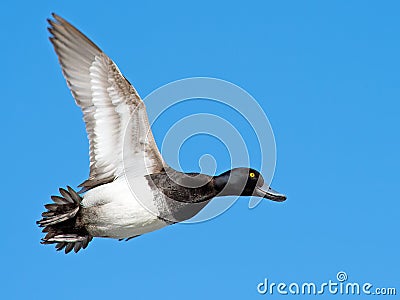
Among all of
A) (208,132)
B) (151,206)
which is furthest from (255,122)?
(151,206)

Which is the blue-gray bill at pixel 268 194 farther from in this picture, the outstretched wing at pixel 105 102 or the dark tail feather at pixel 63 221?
the dark tail feather at pixel 63 221

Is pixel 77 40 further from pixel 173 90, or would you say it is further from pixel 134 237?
pixel 134 237

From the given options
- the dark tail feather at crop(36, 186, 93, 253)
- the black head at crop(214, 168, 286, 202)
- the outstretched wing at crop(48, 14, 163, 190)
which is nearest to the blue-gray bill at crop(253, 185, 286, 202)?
the black head at crop(214, 168, 286, 202)

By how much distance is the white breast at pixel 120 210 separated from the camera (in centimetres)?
1583

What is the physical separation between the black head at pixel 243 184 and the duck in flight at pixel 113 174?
0.05 feet

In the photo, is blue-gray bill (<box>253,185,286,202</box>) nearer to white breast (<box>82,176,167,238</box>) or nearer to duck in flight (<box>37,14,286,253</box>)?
duck in flight (<box>37,14,286,253</box>)

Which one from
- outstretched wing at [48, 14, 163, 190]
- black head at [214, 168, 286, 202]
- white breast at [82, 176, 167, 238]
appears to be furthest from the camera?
black head at [214, 168, 286, 202]

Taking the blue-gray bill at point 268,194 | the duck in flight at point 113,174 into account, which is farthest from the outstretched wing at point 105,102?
the blue-gray bill at point 268,194

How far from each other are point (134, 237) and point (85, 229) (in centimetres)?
76

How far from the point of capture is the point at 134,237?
1661cm

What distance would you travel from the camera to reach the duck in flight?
52.5 feet

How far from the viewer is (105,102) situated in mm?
16281

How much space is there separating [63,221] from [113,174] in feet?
3.25

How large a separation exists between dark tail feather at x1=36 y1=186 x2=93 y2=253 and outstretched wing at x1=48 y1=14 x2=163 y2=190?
0.42 meters
